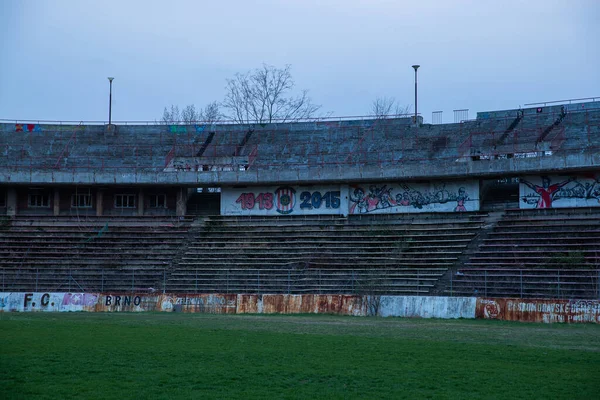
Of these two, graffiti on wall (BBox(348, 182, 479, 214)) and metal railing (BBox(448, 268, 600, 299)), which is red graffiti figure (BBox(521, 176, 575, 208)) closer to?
graffiti on wall (BBox(348, 182, 479, 214))

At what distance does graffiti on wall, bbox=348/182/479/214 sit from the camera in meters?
47.7

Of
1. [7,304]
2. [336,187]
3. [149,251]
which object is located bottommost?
[7,304]

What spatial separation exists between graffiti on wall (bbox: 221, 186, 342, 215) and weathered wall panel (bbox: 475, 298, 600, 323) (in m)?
18.7

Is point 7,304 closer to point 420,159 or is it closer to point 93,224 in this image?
point 93,224

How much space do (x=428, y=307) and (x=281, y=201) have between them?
747 inches

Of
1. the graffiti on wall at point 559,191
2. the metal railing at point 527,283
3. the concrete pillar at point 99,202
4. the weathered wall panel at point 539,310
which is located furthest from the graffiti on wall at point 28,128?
the weathered wall panel at point 539,310

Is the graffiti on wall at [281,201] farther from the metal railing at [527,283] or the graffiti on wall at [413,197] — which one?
the metal railing at [527,283]

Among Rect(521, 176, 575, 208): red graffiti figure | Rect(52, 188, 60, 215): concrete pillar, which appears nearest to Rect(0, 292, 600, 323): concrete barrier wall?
Rect(521, 176, 575, 208): red graffiti figure

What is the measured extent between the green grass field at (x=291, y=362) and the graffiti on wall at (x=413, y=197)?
2190 cm

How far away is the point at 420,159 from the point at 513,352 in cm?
3265

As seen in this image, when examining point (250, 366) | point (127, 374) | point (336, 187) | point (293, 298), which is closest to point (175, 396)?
point (127, 374)

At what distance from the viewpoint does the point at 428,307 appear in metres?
35.2

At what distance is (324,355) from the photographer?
62.1 ft

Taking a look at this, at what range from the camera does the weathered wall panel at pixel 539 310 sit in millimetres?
31516
